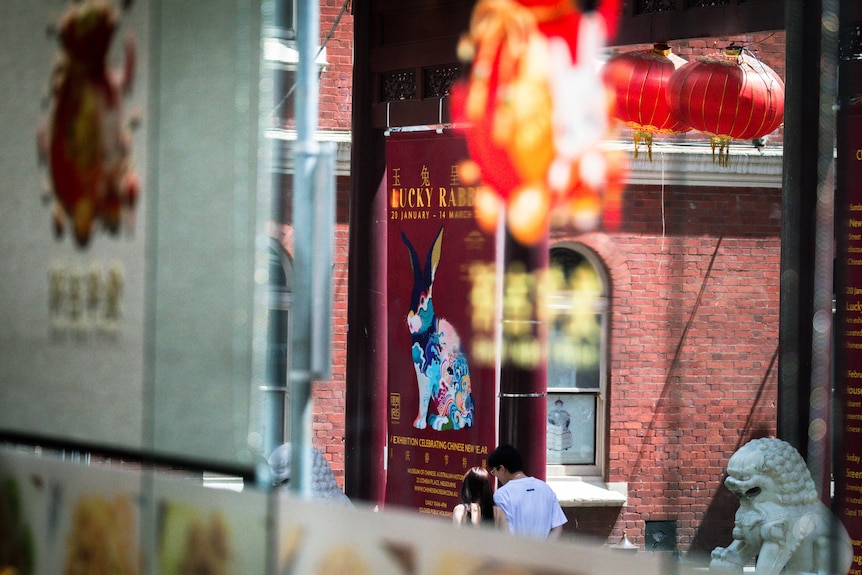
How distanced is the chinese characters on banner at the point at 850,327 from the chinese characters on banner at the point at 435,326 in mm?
2259

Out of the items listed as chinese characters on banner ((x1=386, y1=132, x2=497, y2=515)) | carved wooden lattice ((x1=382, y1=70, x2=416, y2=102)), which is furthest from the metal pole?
carved wooden lattice ((x1=382, y1=70, x2=416, y2=102))

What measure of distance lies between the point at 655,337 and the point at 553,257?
61 centimetres

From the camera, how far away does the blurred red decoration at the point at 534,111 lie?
4.19 metres

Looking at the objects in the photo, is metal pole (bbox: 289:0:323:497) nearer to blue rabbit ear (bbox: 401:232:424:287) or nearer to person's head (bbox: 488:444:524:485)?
person's head (bbox: 488:444:524:485)

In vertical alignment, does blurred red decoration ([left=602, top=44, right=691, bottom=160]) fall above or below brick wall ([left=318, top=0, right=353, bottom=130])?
below

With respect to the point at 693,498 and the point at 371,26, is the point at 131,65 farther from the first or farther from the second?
the point at 371,26

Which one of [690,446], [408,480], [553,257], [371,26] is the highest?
[371,26]

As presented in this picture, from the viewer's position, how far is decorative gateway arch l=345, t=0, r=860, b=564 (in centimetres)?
408

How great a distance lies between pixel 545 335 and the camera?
19.7ft

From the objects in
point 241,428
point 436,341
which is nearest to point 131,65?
point 241,428

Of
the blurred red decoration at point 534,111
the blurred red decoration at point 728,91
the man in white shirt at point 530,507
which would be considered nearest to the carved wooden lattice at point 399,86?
the blurred red decoration at point 534,111

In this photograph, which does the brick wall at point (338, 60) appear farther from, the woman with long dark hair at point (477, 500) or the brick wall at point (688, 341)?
the woman with long dark hair at point (477, 500)

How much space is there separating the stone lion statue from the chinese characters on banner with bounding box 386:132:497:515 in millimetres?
1958

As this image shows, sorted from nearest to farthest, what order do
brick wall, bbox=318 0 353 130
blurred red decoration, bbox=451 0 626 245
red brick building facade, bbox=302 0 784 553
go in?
blurred red decoration, bbox=451 0 626 245 < red brick building facade, bbox=302 0 784 553 < brick wall, bbox=318 0 353 130
